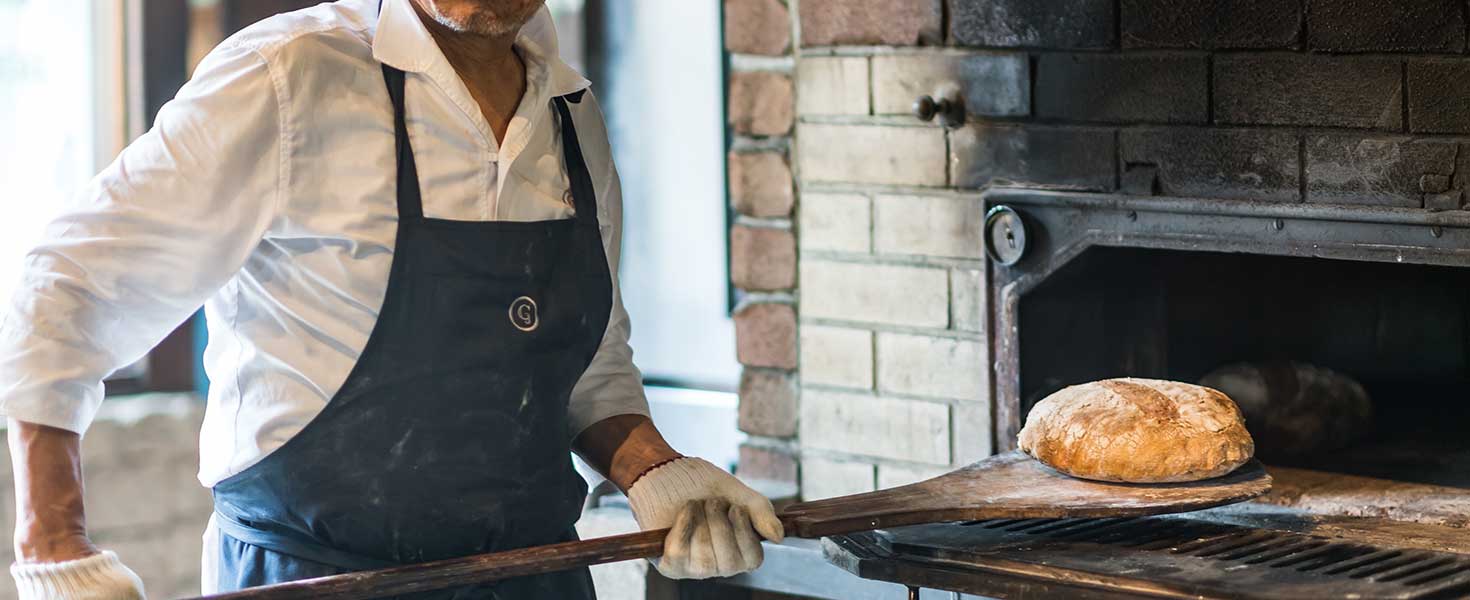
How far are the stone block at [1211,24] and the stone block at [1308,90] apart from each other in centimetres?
2

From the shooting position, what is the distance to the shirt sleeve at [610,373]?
72.9 inches

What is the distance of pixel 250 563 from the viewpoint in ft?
5.38

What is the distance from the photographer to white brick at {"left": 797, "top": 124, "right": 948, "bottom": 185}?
214 cm

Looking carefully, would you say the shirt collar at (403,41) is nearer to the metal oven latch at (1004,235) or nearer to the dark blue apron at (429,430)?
the dark blue apron at (429,430)

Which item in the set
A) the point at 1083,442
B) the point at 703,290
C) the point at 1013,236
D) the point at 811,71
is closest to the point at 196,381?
the point at 703,290

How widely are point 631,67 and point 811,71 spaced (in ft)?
3.11

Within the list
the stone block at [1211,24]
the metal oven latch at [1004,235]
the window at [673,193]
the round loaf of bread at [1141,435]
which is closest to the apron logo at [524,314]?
the round loaf of bread at [1141,435]

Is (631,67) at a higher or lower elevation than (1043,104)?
higher

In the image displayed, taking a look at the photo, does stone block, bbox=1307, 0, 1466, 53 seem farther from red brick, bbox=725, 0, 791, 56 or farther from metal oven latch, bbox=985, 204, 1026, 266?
red brick, bbox=725, 0, 791, 56

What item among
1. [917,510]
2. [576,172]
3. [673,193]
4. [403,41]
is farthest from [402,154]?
[673,193]

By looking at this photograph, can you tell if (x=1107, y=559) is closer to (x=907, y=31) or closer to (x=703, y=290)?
(x=907, y=31)

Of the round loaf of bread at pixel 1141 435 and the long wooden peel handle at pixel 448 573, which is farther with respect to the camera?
the round loaf of bread at pixel 1141 435

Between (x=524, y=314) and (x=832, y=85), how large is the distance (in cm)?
71

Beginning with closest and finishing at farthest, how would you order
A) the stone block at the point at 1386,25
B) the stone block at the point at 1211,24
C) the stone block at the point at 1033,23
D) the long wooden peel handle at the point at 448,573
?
the long wooden peel handle at the point at 448,573 < the stone block at the point at 1386,25 < the stone block at the point at 1211,24 < the stone block at the point at 1033,23
